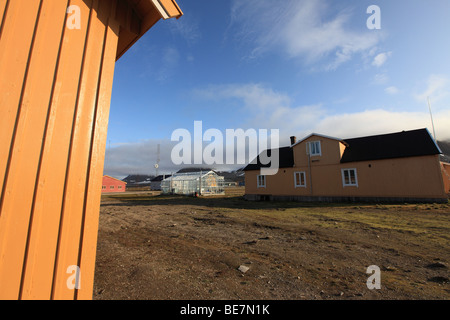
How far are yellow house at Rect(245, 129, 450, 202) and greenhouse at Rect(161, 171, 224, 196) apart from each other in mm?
14106

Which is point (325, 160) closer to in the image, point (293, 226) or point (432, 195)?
point (432, 195)

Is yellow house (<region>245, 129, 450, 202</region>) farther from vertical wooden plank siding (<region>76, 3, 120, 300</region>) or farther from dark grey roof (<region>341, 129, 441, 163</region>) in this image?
vertical wooden plank siding (<region>76, 3, 120, 300</region>)

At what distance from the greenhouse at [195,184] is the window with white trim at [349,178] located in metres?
22.5

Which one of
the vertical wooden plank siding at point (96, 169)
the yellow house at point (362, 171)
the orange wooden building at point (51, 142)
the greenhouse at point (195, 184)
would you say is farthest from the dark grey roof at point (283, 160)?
the orange wooden building at point (51, 142)

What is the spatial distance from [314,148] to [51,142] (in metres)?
22.8

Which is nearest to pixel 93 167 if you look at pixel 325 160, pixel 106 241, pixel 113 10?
pixel 113 10

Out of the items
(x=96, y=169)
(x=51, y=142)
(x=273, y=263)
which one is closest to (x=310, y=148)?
(x=273, y=263)

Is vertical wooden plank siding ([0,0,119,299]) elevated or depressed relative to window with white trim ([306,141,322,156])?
depressed

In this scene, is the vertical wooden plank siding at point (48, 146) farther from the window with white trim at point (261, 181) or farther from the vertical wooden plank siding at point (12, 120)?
the window with white trim at point (261, 181)

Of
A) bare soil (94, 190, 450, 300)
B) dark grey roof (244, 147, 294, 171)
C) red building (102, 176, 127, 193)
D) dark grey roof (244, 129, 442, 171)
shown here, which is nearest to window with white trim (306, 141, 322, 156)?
dark grey roof (244, 129, 442, 171)

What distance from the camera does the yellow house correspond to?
16.4 m

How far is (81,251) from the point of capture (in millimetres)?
2301
